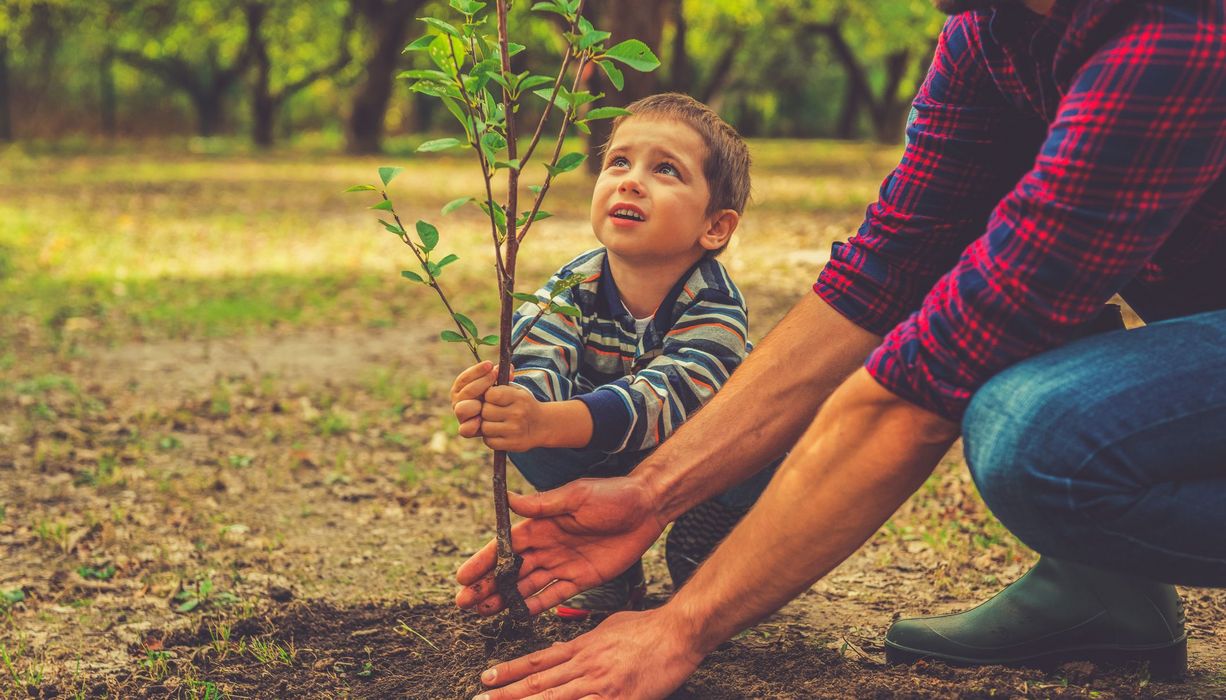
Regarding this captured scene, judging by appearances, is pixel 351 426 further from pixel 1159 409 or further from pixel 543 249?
pixel 543 249

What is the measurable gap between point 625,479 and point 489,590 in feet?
1.16

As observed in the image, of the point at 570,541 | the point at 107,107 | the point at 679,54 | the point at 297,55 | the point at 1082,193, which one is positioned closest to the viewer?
the point at 1082,193

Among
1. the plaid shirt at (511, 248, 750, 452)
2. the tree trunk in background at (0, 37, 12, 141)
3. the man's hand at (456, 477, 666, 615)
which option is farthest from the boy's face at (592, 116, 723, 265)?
the tree trunk in background at (0, 37, 12, 141)

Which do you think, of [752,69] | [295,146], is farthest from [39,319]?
[752,69]

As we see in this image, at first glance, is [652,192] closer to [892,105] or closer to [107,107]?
[107,107]

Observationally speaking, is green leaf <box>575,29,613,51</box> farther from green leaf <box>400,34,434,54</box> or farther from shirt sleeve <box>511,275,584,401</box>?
shirt sleeve <box>511,275,584,401</box>

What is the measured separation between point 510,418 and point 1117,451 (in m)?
1.02

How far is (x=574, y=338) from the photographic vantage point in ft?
→ 8.29

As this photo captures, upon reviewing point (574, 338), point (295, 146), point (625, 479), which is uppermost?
point (574, 338)

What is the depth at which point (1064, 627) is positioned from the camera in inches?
88.0

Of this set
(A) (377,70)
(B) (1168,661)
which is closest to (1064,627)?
(B) (1168,661)

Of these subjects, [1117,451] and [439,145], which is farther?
[439,145]

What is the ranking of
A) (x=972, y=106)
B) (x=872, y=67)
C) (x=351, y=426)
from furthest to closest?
(x=872, y=67) < (x=351, y=426) < (x=972, y=106)

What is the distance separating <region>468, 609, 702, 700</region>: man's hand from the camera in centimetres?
194
